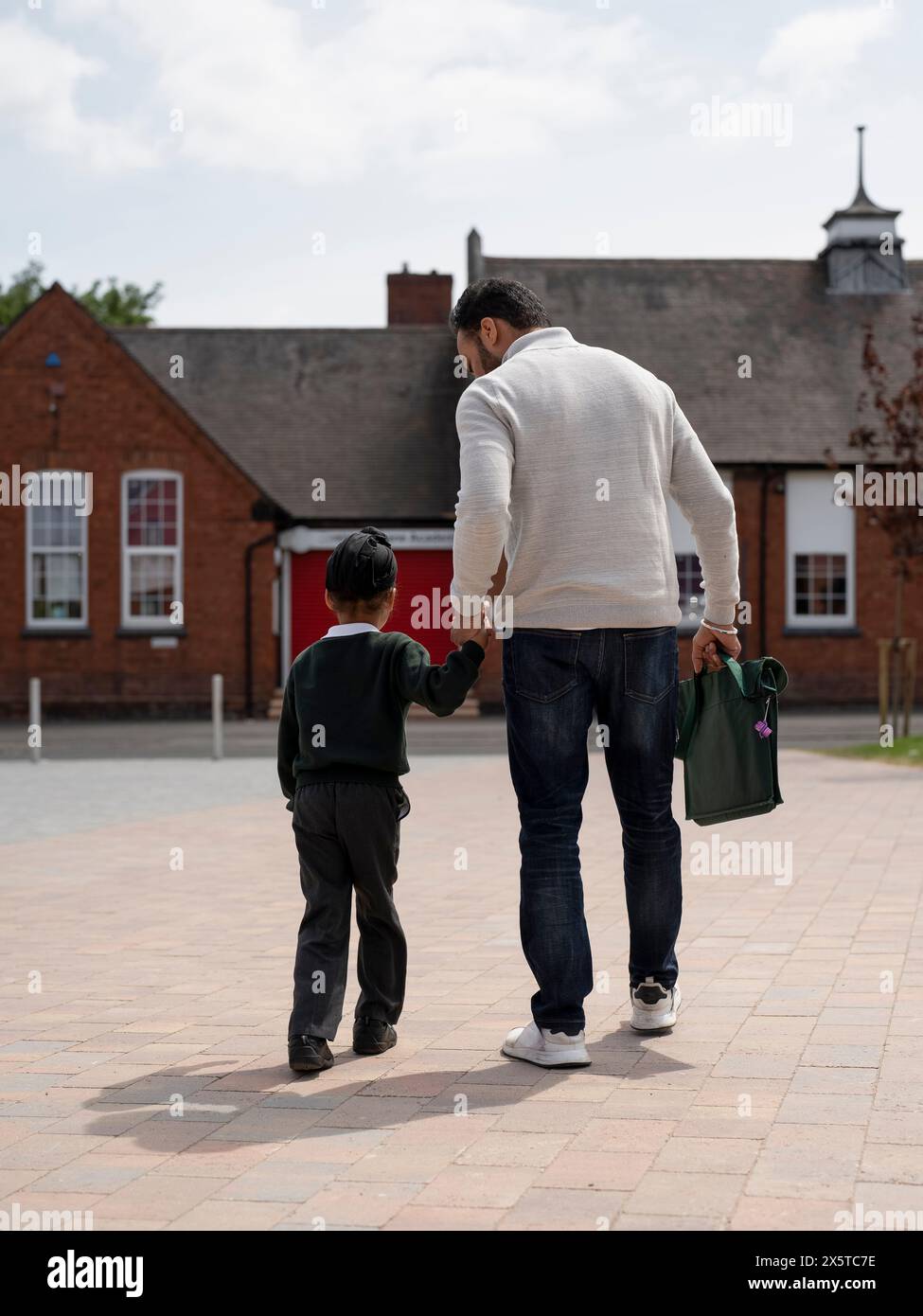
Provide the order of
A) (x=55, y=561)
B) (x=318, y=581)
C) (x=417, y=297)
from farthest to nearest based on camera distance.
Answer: (x=417, y=297) < (x=318, y=581) < (x=55, y=561)

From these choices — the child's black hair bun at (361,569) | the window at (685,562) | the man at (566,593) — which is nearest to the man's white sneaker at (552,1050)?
the man at (566,593)

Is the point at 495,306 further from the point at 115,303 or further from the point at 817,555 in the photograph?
the point at 115,303

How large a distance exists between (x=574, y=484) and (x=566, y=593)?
11.9 inches

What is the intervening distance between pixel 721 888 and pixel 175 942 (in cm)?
283

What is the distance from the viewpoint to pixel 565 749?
460 centimetres

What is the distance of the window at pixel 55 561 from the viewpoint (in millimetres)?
31000

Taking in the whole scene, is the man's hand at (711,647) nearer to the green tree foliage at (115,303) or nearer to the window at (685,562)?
the window at (685,562)

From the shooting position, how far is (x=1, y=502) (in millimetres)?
31016

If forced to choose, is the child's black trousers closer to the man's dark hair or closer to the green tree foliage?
the man's dark hair

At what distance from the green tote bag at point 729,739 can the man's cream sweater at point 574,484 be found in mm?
449

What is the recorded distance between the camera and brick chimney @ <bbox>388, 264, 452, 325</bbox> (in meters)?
37.4

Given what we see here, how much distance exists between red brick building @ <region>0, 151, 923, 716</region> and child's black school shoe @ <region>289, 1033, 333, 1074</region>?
24314mm

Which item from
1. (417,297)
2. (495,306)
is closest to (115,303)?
(417,297)
